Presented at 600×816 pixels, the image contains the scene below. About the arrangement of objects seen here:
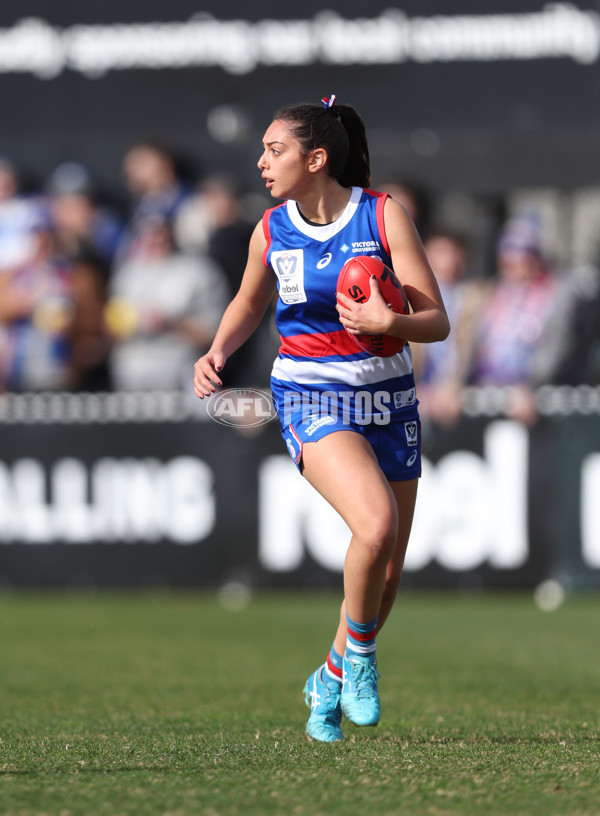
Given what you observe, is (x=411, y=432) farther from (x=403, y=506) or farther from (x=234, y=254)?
(x=234, y=254)

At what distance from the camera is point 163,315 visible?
11.5 meters

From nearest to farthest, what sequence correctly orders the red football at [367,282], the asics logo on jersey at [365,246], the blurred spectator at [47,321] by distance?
1. the red football at [367,282]
2. the asics logo on jersey at [365,246]
3. the blurred spectator at [47,321]

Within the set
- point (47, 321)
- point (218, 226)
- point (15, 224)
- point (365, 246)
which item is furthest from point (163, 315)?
point (365, 246)

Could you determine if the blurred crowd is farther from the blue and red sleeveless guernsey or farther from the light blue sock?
the light blue sock

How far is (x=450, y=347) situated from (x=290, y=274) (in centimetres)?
629

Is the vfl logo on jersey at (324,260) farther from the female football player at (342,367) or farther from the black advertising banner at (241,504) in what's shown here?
the black advertising banner at (241,504)

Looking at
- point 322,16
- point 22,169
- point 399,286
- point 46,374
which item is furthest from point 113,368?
point 399,286

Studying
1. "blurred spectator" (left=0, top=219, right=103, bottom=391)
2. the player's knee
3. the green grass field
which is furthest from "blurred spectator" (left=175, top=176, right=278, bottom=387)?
the player's knee

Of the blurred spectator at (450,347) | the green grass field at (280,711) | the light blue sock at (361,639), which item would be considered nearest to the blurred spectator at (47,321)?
the green grass field at (280,711)

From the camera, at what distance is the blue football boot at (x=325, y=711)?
4961 mm

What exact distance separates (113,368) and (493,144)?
168 inches

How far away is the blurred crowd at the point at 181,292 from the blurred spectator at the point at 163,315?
11 mm

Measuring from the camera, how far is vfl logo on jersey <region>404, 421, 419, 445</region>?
5.04 m

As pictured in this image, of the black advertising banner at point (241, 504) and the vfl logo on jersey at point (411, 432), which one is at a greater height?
the vfl logo on jersey at point (411, 432)
